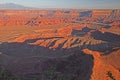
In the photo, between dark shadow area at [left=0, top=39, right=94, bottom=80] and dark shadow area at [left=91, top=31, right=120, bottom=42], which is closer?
dark shadow area at [left=0, top=39, right=94, bottom=80]

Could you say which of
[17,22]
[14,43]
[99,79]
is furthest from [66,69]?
[17,22]

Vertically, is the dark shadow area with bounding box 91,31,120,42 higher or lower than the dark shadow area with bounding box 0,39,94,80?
lower

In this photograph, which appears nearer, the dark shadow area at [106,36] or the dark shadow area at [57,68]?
the dark shadow area at [57,68]

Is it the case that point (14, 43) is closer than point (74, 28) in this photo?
Yes

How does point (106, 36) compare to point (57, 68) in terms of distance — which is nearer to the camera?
point (57, 68)

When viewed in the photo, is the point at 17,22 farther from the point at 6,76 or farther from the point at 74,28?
the point at 6,76

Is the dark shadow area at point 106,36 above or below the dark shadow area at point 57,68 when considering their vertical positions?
Answer: below

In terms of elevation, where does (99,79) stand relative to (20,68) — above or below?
above

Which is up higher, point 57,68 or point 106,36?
point 57,68
